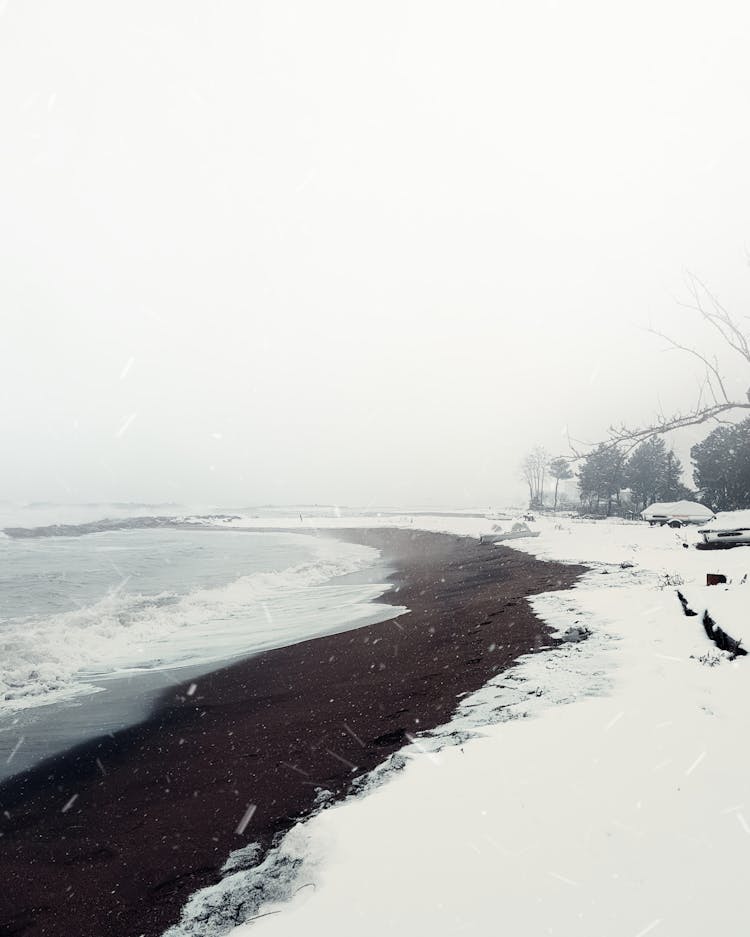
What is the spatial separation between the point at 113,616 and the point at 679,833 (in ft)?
54.3

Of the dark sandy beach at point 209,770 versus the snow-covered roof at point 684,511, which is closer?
the dark sandy beach at point 209,770

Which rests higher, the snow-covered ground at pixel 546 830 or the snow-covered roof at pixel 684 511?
the snow-covered roof at pixel 684 511

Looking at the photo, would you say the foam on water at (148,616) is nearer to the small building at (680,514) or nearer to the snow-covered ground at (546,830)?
the snow-covered ground at (546,830)

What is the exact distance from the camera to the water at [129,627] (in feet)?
28.2

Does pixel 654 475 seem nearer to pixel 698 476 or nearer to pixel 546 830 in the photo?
pixel 698 476

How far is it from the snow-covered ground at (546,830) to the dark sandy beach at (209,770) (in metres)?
0.61

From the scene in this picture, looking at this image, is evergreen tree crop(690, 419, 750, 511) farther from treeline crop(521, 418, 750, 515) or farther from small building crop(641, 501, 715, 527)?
small building crop(641, 501, 715, 527)

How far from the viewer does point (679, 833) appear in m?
2.88

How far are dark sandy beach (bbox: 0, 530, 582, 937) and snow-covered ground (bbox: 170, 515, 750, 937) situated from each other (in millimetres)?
612

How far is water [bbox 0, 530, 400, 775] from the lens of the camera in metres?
8.60

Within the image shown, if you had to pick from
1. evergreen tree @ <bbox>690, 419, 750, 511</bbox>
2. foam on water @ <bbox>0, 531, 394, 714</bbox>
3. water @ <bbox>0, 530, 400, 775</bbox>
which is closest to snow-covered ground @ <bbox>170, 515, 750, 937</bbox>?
water @ <bbox>0, 530, 400, 775</bbox>

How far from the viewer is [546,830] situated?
3094mm

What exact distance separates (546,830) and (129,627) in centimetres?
1455

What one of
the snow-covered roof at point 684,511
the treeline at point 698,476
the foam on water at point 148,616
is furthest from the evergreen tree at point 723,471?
the foam on water at point 148,616
